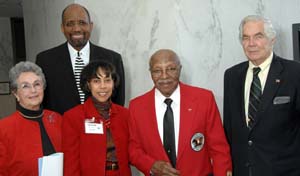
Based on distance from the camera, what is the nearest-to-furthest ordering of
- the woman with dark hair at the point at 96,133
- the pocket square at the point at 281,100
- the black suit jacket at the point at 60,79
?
1. the pocket square at the point at 281,100
2. the woman with dark hair at the point at 96,133
3. the black suit jacket at the point at 60,79

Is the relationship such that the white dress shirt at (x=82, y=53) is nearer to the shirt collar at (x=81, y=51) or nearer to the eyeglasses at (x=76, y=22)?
the shirt collar at (x=81, y=51)

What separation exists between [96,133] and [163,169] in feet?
1.46

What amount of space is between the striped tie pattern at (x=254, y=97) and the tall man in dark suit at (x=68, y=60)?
978mm

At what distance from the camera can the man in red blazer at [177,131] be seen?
2.17 meters

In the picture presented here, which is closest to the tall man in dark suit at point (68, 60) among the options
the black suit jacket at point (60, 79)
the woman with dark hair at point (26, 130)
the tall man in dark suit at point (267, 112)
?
the black suit jacket at point (60, 79)

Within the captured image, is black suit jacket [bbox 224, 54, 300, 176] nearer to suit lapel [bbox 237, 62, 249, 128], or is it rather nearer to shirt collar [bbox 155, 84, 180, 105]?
suit lapel [bbox 237, 62, 249, 128]

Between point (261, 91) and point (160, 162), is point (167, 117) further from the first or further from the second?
point (261, 91)

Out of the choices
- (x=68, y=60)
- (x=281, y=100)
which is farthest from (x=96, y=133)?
(x=281, y=100)

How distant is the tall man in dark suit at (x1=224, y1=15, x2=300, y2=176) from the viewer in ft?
6.89

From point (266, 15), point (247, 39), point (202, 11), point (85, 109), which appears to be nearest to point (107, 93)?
point (85, 109)

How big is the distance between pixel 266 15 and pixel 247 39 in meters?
1.18

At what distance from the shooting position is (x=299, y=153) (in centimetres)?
216

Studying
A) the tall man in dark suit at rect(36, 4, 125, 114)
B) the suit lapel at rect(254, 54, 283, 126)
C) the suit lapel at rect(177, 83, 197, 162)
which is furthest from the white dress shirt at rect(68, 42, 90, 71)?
the suit lapel at rect(254, 54, 283, 126)

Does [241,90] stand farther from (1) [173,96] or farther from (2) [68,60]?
(2) [68,60]
